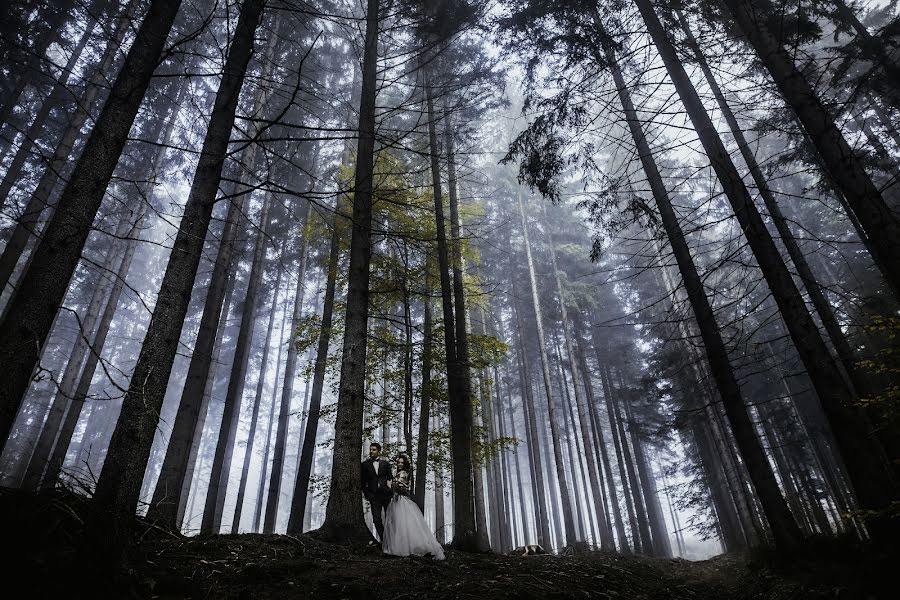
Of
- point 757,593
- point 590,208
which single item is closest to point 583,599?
point 757,593

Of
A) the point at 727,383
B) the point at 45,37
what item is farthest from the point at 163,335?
the point at 45,37

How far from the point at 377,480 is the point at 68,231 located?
5.71 metres

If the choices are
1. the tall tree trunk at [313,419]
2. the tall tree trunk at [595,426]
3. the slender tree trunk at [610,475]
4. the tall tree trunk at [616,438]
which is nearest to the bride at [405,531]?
the tall tree trunk at [313,419]

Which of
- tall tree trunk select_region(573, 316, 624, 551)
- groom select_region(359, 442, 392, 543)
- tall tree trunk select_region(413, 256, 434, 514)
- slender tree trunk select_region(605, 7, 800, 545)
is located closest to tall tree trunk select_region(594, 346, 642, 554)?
tall tree trunk select_region(573, 316, 624, 551)

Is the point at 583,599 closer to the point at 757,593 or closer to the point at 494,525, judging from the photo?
the point at 757,593

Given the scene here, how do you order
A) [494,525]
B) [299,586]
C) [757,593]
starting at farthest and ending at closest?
[494,525] → [757,593] → [299,586]

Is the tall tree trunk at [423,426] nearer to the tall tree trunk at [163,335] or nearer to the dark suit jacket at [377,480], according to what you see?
the dark suit jacket at [377,480]

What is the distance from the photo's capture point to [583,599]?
3799mm

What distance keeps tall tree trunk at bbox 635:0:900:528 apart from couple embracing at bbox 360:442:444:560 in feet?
16.4

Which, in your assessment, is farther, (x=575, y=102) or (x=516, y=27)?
(x=516, y=27)

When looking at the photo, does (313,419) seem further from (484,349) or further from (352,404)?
(352,404)

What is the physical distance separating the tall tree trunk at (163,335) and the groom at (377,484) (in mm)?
4414

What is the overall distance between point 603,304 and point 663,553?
1444cm

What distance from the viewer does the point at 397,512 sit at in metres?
6.32
